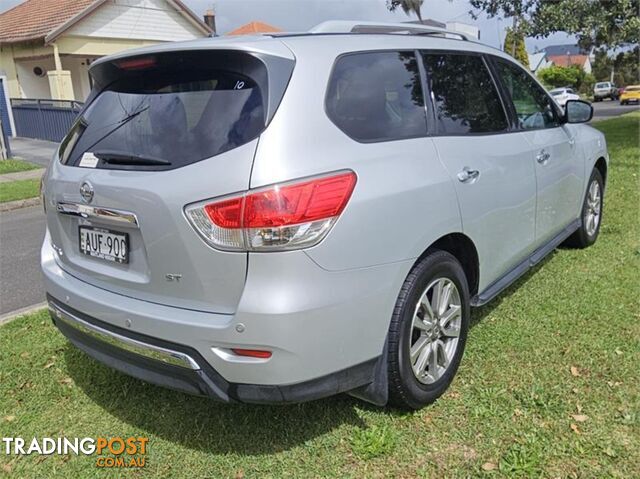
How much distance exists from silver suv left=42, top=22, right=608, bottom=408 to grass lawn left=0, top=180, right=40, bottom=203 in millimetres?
7322

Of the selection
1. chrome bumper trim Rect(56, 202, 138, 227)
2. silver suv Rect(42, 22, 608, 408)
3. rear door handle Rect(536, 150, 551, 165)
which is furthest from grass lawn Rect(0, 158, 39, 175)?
rear door handle Rect(536, 150, 551, 165)

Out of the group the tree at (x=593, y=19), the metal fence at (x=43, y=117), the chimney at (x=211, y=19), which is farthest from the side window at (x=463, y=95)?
the chimney at (x=211, y=19)

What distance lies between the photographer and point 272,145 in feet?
7.48

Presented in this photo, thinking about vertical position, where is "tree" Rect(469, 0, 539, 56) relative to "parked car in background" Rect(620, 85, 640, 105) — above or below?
above

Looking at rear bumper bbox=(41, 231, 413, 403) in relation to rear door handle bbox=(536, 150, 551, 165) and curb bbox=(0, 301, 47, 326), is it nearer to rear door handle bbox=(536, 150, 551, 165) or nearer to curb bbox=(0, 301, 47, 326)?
rear door handle bbox=(536, 150, 551, 165)

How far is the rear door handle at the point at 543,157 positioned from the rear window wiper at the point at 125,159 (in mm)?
2642

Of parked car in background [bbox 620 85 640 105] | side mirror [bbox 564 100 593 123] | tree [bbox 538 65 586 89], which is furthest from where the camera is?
tree [bbox 538 65 586 89]

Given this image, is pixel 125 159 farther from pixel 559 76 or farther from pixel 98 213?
pixel 559 76

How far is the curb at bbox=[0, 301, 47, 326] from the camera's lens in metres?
4.36

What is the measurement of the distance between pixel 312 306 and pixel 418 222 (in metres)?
0.71

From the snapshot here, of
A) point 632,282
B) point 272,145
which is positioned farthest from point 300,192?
point 632,282

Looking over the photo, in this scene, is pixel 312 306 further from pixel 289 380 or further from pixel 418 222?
pixel 418 222

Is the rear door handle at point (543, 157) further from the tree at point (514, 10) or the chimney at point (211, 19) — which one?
the chimney at point (211, 19)

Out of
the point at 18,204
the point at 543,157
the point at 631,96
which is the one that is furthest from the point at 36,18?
the point at 631,96
